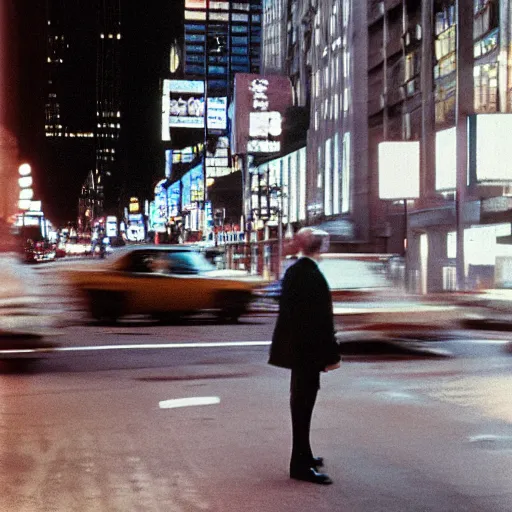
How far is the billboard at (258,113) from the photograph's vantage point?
2689 inches

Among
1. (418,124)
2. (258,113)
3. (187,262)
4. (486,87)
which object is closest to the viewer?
(187,262)

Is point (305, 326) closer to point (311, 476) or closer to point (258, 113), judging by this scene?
point (311, 476)

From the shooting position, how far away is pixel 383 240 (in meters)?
47.5

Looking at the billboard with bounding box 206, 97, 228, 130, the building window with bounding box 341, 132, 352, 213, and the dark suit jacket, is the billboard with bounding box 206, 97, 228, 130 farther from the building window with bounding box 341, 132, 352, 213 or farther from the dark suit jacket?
the dark suit jacket

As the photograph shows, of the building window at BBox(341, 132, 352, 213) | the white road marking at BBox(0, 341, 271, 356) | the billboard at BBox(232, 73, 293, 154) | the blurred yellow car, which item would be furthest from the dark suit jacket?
the billboard at BBox(232, 73, 293, 154)

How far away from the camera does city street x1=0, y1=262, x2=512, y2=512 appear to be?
18.6ft

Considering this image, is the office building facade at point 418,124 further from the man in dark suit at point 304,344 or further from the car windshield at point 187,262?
the man in dark suit at point 304,344

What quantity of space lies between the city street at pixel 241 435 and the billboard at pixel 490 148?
1868 centimetres

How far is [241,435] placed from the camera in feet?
25.2

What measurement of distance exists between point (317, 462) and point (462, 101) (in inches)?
1205

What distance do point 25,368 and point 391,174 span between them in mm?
28396

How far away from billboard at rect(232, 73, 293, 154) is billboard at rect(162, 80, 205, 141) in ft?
71.4

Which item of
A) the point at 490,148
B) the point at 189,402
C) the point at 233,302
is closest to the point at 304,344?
the point at 189,402

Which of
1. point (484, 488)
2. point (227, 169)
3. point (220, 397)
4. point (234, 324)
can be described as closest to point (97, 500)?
point (484, 488)
